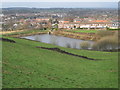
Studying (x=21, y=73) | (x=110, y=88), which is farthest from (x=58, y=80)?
(x=110, y=88)

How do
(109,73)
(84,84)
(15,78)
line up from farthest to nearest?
(109,73)
(84,84)
(15,78)

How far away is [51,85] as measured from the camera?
9594 millimetres

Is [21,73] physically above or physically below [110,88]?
above

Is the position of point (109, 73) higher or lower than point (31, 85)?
lower

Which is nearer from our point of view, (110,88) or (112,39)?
(110,88)

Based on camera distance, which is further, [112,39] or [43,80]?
[112,39]

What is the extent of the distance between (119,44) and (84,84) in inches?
1075

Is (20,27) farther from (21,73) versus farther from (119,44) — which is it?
(21,73)

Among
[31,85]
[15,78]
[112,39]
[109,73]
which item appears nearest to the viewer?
[31,85]

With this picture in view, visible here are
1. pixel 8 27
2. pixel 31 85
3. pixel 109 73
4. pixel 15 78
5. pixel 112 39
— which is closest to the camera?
pixel 31 85

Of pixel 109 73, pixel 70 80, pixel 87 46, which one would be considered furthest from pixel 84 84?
pixel 87 46

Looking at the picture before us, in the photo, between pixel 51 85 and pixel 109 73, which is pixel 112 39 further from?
pixel 51 85

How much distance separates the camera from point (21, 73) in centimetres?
1084

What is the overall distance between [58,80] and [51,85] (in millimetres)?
1189
